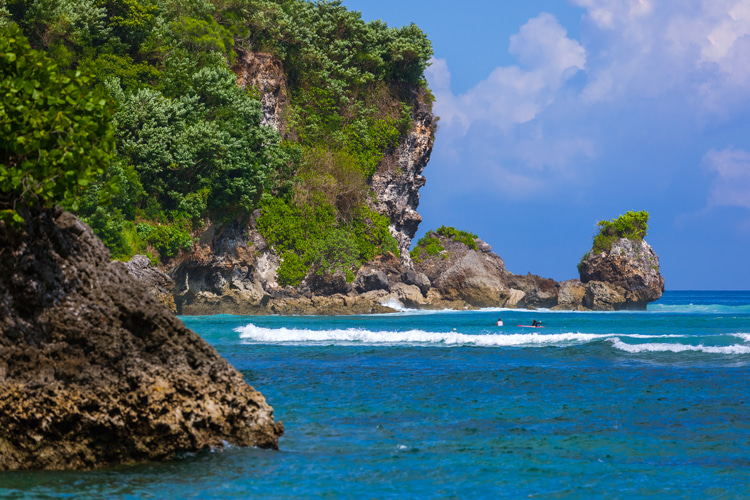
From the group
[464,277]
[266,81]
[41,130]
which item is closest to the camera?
[41,130]

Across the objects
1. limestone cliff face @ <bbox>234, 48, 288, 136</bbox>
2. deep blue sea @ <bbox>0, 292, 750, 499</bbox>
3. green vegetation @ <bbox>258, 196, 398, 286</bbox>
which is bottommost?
deep blue sea @ <bbox>0, 292, 750, 499</bbox>

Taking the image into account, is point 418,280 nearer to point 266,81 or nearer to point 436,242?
point 436,242

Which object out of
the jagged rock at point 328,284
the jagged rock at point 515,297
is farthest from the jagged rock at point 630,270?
the jagged rock at point 328,284

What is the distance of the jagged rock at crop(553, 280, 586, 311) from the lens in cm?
6681

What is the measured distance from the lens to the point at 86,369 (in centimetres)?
798

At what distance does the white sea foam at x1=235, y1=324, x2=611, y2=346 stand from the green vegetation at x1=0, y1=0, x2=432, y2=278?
26.4 feet

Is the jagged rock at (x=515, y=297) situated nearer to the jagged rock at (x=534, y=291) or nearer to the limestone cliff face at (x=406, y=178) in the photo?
the jagged rock at (x=534, y=291)

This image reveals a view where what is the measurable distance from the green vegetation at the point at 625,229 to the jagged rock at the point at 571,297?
154 inches

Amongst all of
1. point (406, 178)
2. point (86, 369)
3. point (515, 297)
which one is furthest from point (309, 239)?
point (86, 369)

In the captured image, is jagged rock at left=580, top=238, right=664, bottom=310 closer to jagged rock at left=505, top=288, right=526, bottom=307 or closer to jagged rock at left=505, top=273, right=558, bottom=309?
jagged rock at left=505, top=273, right=558, bottom=309

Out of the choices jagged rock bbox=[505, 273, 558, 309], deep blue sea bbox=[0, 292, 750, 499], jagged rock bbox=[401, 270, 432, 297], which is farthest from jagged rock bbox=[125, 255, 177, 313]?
jagged rock bbox=[505, 273, 558, 309]

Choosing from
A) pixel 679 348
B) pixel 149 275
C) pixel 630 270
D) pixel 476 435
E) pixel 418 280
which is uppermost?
pixel 630 270

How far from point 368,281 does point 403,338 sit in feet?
85.5

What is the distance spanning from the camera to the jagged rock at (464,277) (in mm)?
62562
